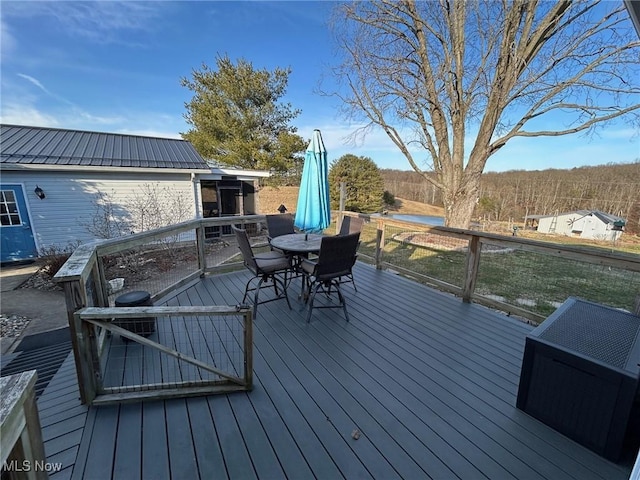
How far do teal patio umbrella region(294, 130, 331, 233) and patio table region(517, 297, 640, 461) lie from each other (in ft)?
9.00

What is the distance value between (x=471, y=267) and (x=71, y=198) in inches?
391

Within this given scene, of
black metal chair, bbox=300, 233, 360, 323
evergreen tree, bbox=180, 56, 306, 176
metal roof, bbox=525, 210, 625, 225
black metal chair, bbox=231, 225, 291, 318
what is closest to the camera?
black metal chair, bbox=300, 233, 360, 323

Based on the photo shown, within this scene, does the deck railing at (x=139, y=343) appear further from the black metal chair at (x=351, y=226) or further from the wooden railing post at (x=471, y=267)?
the wooden railing post at (x=471, y=267)

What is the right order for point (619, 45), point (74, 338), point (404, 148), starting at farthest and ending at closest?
point (404, 148), point (619, 45), point (74, 338)

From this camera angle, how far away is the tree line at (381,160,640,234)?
63.8 feet

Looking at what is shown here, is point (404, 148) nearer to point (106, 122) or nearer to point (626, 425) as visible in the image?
point (626, 425)

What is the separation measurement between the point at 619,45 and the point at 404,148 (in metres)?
5.16

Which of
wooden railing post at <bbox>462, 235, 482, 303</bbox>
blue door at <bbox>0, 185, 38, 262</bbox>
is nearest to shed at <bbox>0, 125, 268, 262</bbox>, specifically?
blue door at <bbox>0, 185, 38, 262</bbox>

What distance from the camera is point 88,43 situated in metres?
7.61

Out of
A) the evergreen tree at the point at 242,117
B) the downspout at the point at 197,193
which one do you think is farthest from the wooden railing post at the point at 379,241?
the evergreen tree at the point at 242,117

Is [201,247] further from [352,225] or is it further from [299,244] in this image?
[352,225]

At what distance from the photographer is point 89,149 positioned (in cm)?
854

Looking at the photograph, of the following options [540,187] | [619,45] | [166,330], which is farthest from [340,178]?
[540,187]
